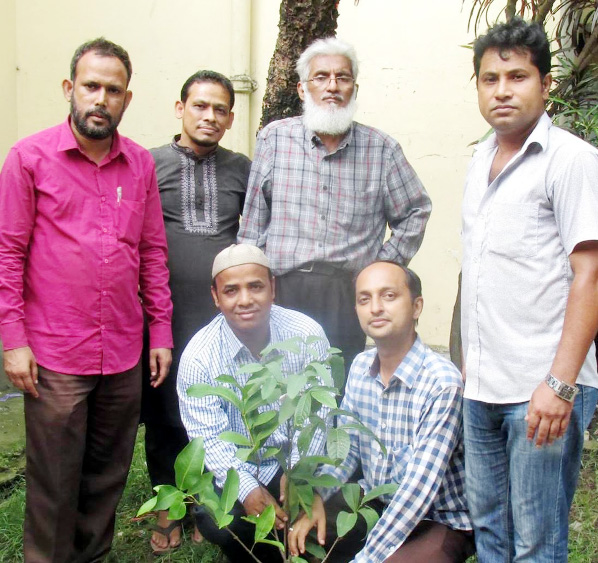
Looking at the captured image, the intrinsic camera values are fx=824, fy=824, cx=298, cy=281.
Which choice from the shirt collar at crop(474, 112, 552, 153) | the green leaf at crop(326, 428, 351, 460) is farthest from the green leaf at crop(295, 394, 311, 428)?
the shirt collar at crop(474, 112, 552, 153)

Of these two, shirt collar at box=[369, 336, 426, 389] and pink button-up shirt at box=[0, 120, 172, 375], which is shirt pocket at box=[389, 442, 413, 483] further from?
pink button-up shirt at box=[0, 120, 172, 375]

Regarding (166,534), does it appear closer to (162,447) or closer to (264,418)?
(162,447)

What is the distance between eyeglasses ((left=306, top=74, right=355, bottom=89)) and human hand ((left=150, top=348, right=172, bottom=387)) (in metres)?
1.30

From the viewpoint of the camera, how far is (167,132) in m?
6.23

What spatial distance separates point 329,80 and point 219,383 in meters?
1.37

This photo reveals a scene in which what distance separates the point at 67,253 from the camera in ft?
9.70

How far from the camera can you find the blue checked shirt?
2.98 meters

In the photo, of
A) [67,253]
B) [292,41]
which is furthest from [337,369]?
[292,41]

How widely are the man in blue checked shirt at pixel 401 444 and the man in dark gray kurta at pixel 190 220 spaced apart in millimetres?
921

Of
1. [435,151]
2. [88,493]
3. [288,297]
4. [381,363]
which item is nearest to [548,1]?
[435,151]

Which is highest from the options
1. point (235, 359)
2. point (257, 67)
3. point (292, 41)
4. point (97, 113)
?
point (292, 41)

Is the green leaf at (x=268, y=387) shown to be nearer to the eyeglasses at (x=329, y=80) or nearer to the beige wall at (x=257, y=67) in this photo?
the eyeglasses at (x=329, y=80)

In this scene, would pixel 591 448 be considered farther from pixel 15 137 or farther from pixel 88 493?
pixel 15 137

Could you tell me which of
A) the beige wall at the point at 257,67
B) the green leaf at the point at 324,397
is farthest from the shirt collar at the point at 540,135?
the beige wall at the point at 257,67
